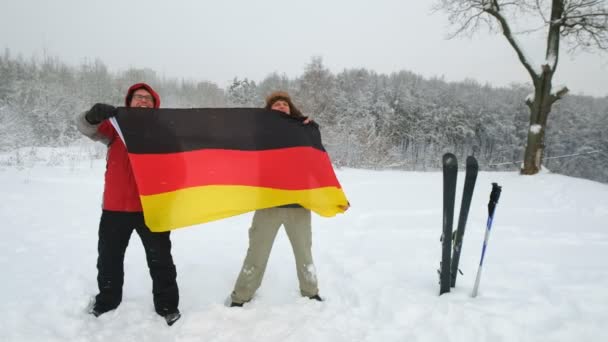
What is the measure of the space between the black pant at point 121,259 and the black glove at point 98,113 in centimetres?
73

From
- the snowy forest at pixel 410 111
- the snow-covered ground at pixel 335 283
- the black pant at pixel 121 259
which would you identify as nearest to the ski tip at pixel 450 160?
the snow-covered ground at pixel 335 283

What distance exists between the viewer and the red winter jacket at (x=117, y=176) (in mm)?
2633

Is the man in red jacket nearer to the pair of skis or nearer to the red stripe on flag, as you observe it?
the red stripe on flag

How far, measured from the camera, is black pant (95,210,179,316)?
266 centimetres

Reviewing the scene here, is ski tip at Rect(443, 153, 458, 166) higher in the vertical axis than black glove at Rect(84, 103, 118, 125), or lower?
lower

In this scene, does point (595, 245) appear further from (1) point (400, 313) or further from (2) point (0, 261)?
(2) point (0, 261)

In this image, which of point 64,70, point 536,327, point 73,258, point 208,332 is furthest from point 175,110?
point 64,70

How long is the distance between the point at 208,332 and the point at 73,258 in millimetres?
2344

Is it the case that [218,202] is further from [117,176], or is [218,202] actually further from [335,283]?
[335,283]

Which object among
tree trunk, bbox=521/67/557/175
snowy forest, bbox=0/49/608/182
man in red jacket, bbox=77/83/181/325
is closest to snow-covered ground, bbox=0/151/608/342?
man in red jacket, bbox=77/83/181/325

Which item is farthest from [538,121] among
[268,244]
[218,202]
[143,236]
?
[143,236]

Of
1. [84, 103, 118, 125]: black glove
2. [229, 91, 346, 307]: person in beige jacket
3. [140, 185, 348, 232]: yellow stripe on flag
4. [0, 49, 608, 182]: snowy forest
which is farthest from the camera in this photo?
[0, 49, 608, 182]: snowy forest

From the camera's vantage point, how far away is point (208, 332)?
8.50ft

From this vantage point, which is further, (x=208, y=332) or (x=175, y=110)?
(x=175, y=110)
